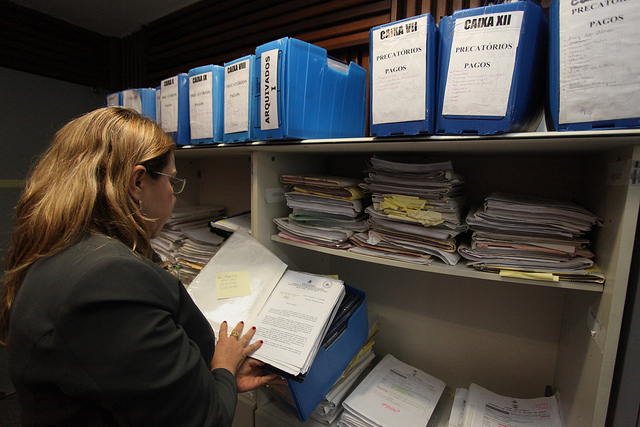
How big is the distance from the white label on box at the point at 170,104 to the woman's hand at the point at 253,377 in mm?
1120

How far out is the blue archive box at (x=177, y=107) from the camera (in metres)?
1.44

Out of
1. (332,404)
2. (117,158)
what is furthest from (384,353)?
(117,158)

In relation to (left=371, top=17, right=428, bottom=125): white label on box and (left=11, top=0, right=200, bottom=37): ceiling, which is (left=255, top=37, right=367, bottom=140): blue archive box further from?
(left=11, top=0, right=200, bottom=37): ceiling

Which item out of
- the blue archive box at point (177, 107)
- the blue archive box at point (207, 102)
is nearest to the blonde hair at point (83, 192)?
the blue archive box at point (207, 102)

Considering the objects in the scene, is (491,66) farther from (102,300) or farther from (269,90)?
(102,300)

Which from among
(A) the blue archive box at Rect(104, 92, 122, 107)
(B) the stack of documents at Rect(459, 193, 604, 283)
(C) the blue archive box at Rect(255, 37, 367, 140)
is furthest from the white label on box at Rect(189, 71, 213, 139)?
(B) the stack of documents at Rect(459, 193, 604, 283)

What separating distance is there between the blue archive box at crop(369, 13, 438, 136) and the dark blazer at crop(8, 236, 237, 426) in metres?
0.74

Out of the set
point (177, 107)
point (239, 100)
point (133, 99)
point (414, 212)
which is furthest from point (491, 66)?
point (133, 99)

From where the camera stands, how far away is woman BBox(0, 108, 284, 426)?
0.60 metres

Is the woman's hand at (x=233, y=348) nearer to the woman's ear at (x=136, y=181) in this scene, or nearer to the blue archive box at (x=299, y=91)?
the woman's ear at (x=136, y=181)

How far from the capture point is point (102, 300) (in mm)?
590

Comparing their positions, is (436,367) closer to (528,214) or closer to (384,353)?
(384,353)

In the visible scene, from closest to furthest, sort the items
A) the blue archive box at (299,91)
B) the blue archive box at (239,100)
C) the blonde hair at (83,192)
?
the blonde hair at (83,192) → the blue archive box at (299,91) → the blue archive box at (239,100)

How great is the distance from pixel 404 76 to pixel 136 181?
78cm
